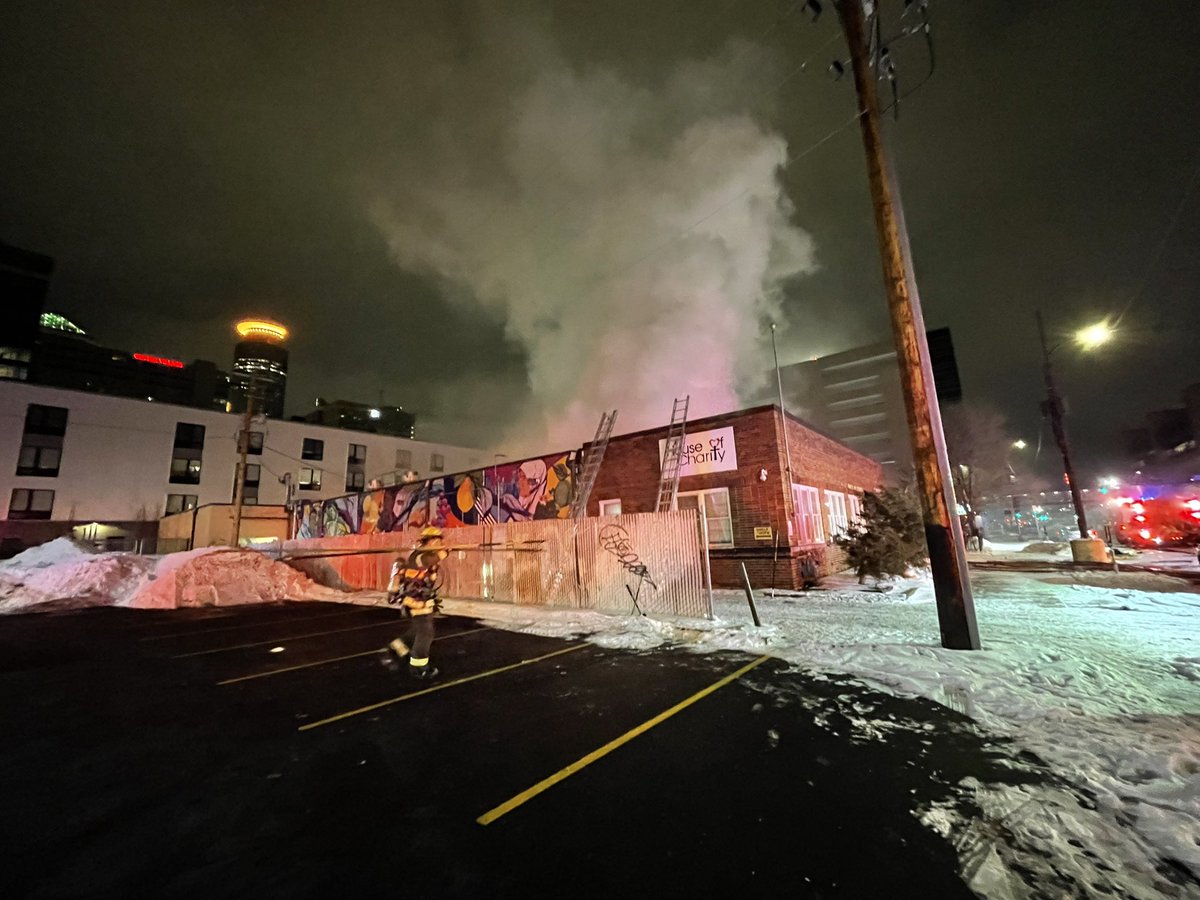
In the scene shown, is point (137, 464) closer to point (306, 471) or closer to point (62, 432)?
point (62, 432)

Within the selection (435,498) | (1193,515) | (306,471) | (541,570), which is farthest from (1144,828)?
(306,471)

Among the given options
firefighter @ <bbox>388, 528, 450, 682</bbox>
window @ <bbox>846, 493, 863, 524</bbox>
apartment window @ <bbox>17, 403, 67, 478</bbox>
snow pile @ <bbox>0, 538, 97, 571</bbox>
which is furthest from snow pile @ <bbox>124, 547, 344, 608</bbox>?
apartment window @ <bbox>17, 403, 67, 478</bbox>

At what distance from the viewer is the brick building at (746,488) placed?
529 inches

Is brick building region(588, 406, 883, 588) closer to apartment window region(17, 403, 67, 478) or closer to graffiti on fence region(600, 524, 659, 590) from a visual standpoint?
graffiti on fence region(600, 524, 659, 590)

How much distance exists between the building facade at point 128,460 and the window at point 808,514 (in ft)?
104

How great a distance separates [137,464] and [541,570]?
144 ft

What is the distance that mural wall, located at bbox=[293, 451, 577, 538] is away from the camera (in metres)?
17.5

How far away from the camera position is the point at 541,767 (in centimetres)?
359

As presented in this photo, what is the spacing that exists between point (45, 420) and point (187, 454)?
8.41m

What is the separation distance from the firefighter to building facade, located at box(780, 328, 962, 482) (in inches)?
2474

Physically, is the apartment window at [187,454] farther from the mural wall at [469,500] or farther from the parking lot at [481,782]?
the parking lot at [481,782]

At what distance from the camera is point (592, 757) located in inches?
147

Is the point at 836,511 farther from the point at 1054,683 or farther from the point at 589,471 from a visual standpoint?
the point at 1054,683

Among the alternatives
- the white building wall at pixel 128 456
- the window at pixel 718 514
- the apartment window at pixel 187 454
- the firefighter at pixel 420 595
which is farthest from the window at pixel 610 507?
the apartment window at pixel 187 454
